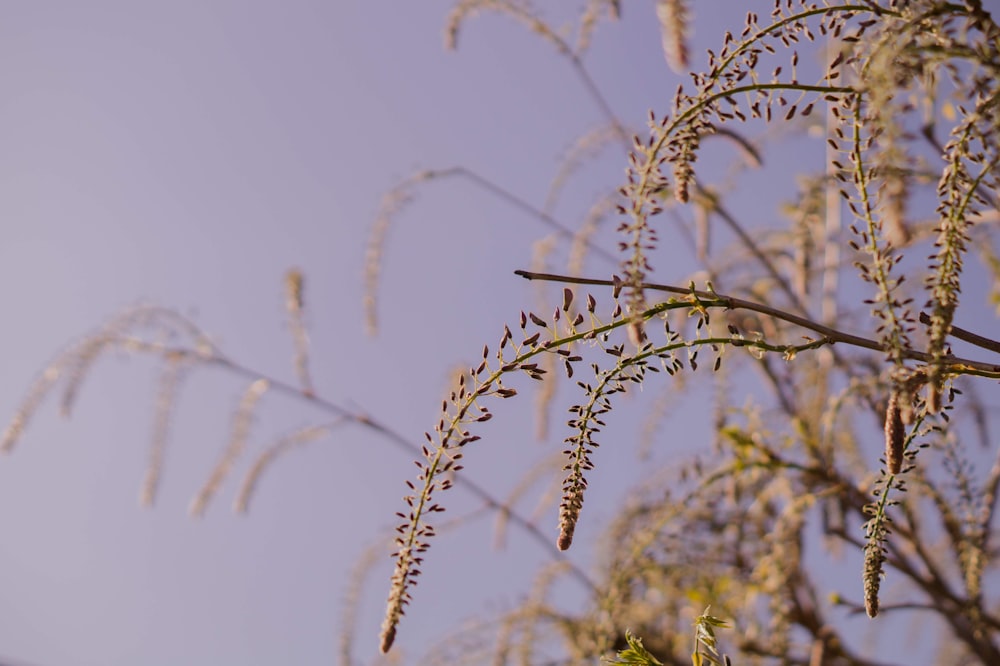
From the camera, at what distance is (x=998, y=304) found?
943 mm

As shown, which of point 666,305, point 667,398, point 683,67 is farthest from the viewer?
point 667,398

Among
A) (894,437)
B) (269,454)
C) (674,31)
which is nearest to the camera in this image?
(894,437)

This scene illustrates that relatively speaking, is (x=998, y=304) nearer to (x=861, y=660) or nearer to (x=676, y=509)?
(x=676, y=509)

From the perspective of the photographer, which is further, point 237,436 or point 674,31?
point 237,436

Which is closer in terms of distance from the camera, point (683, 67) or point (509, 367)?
point (509, 367)

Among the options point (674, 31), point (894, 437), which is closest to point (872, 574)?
point (894, 437)

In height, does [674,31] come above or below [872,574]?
above

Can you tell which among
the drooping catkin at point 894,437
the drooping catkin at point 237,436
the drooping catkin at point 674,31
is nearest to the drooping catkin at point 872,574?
the drooping catkin at point 894,437

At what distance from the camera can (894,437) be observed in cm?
40

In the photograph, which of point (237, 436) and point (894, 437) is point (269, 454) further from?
point (894, 437)

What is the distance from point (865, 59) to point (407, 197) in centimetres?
114

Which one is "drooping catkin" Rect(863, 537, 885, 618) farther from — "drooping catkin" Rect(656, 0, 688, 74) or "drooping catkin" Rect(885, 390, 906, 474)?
"drooping catkin" Rect(656, 0, 688, 74)

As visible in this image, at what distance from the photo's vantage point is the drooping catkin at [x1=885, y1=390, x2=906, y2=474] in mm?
397

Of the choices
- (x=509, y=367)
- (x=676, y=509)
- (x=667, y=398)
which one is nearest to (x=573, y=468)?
(x=509, y=367)
